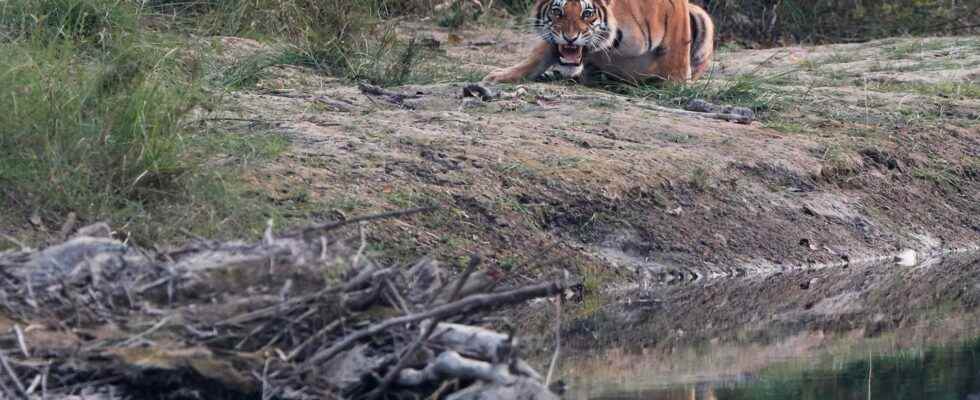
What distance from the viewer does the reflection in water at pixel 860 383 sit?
12.4 ft

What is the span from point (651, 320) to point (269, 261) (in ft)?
6.05

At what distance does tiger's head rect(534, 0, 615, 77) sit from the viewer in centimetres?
741

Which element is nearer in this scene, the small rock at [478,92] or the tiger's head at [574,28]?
the small rock at [478,92]

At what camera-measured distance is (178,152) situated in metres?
4.86

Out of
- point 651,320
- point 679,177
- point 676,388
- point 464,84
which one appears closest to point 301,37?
point 464,84

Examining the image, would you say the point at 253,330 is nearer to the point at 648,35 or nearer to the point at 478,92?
the point at 478,92

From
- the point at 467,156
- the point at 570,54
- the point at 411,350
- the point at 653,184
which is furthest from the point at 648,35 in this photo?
the point at 411,350

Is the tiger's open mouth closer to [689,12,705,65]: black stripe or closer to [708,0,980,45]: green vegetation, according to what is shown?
[689,12,705,65]: black stripe

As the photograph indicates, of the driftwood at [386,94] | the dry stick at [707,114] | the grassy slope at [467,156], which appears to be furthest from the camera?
the dry stick at [707,114]

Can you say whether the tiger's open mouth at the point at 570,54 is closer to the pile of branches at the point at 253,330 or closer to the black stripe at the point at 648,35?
the black stripe at the point at 648,35

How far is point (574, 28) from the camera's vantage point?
7395mm

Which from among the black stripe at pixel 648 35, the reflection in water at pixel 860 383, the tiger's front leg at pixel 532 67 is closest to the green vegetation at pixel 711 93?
the black stripe at pixel 648 35

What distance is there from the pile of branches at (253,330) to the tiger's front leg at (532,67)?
4179 millimetres

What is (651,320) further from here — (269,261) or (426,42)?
(426,42)
